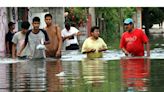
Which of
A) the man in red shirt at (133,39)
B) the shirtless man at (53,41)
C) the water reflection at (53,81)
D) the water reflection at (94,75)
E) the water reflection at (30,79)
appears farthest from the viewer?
the man in red shirt at (133,39)

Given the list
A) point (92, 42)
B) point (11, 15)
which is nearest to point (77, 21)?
point (11, 15)

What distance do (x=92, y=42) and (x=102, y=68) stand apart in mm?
3224

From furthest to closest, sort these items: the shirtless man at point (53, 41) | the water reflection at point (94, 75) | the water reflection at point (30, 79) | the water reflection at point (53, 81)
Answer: the shirtless man at point (53, 41) < the water reflection at point (94, 75) < the water reflection at point (30, 79) < the water reflection at point (53, 81)

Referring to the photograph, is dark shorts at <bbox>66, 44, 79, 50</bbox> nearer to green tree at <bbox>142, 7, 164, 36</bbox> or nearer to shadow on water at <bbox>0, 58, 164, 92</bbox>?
shadow on water at <bbox>0, 58, 164, 92</bbox>

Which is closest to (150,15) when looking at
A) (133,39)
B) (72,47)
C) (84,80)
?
(72,47)

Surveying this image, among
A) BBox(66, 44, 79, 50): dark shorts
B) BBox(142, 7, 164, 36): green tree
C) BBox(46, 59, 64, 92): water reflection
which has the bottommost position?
BBox(46, 59, 64, 92): water reflection

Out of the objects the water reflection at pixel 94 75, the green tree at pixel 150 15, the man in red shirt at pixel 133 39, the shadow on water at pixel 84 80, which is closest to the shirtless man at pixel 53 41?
the man in red shirt at pixel 133 39

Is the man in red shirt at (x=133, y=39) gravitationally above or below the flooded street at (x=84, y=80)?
above

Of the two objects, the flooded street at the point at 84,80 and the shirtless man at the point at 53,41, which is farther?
the shirtless man at the point at 53,41

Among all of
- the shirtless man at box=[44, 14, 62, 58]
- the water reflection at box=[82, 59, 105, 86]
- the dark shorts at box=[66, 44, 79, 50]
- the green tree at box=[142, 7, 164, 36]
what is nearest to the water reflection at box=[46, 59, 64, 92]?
the water reflection at box=[82, 59, 105, 86]

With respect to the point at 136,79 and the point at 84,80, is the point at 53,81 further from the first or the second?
the point at 136,79

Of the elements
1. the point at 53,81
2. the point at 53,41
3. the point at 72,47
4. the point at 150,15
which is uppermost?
the point at 150,15

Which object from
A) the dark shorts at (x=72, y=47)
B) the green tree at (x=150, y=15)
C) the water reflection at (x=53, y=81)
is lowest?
the water reflection at (x=53, y=81)

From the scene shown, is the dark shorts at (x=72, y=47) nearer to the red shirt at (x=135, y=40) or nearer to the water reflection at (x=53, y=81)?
the red shirt at (x=135, y=40)
